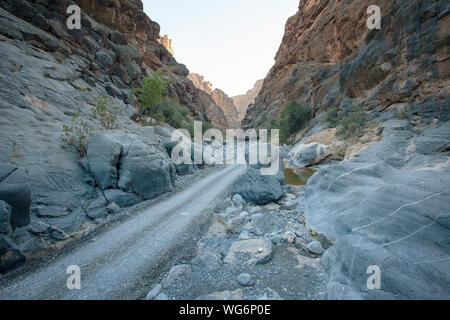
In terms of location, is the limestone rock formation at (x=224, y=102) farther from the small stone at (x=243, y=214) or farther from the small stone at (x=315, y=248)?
the small stone at (x=315, y=248)

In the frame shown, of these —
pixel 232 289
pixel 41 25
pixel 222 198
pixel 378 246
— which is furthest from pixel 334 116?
pixel 41 25

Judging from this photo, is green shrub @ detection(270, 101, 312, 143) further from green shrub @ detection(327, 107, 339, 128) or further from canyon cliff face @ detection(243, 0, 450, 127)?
green shrub @ detection(327, 107, 339, 128)

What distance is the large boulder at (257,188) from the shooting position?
26.7 feet

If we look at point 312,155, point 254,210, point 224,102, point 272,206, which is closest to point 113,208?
point 254,210

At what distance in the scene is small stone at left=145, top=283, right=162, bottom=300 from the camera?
3277mm

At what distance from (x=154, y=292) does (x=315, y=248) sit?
13.1 feet

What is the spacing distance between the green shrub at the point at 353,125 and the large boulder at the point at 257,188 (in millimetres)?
13921

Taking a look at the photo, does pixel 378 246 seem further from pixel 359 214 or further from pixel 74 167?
pixel 74 167

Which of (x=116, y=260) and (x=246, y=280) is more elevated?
(x=246, y=280)

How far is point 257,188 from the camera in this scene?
836 cm

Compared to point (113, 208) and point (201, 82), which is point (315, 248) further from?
point (201, 82)

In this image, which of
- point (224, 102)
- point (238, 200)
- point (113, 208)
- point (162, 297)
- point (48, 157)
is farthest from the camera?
point (224, 102)

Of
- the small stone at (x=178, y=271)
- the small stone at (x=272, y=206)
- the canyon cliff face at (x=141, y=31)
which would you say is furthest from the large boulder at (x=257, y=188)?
the canyon cliff face at (x=141, y=31)
